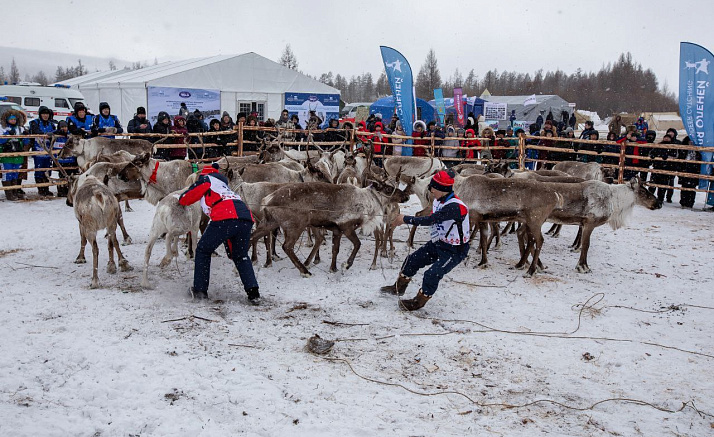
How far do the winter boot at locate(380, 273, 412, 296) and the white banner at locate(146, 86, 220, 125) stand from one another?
16528 millimetres

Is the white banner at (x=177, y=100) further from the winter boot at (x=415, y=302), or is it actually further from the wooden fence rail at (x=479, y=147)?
the winter boot at (x=415, y=302)

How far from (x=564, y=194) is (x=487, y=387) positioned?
172 inches

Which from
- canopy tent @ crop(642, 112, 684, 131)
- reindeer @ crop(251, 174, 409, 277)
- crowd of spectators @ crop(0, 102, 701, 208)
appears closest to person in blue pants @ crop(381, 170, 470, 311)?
reindeer @ crop(251, 174, 409, 277)

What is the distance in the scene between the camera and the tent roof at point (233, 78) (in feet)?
68.3

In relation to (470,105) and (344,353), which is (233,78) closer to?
(470,105)

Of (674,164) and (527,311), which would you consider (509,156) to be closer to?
(674,164)

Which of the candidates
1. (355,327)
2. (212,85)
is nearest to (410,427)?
(355,327)

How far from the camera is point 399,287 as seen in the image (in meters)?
6.12

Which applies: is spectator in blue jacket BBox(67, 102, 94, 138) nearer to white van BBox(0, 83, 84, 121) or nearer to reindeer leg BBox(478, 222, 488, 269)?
reindeer leg BBox(478, 222, 488, 269)

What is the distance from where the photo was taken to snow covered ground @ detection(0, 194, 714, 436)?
3.64 m

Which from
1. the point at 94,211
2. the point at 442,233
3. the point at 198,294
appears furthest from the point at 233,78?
the point at 442,233

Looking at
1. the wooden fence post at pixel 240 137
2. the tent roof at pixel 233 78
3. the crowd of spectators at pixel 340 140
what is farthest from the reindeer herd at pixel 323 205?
the tent roof at pixel 233 78

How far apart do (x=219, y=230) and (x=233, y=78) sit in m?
18.0

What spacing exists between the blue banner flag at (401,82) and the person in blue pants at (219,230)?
35.8ft
